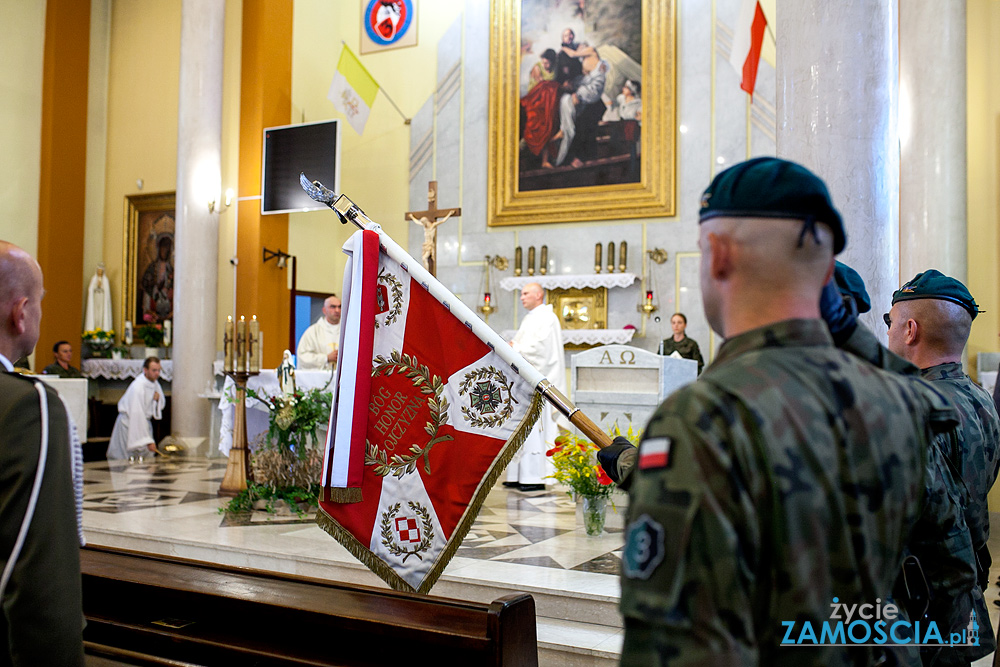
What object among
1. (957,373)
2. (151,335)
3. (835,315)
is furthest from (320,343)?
(835,315)

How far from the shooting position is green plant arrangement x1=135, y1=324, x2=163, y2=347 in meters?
12.5

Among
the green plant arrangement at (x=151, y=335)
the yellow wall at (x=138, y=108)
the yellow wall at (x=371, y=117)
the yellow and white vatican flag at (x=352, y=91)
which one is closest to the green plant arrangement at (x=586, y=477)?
the yellow and white vatican flag at (x=352, y=91)

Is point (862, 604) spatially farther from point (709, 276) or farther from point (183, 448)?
point (183, 448)

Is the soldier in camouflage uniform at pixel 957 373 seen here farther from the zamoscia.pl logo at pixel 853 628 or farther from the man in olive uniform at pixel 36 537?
the man in olive uniform at pixel 36 537

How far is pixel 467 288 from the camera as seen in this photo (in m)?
12.7

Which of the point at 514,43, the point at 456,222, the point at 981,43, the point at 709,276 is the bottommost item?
the point at 709,276

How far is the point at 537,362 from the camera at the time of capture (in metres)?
8.27

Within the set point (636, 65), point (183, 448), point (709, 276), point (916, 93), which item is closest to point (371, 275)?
point (709, 276)

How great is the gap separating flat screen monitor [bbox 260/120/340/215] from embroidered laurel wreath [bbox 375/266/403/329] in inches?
332

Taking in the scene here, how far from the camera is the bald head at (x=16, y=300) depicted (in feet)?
5.83

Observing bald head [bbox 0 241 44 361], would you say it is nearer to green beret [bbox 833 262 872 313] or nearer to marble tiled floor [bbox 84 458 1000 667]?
green beret [bbox 833 262 872 313]

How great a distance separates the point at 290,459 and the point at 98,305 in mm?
7834

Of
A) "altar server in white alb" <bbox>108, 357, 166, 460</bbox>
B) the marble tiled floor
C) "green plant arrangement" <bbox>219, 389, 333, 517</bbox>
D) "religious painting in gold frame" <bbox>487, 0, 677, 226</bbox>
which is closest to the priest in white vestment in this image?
"altar server in white alb" <bbox>108, 357, 166, 460</bbox>

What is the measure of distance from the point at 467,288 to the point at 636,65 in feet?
13.2
